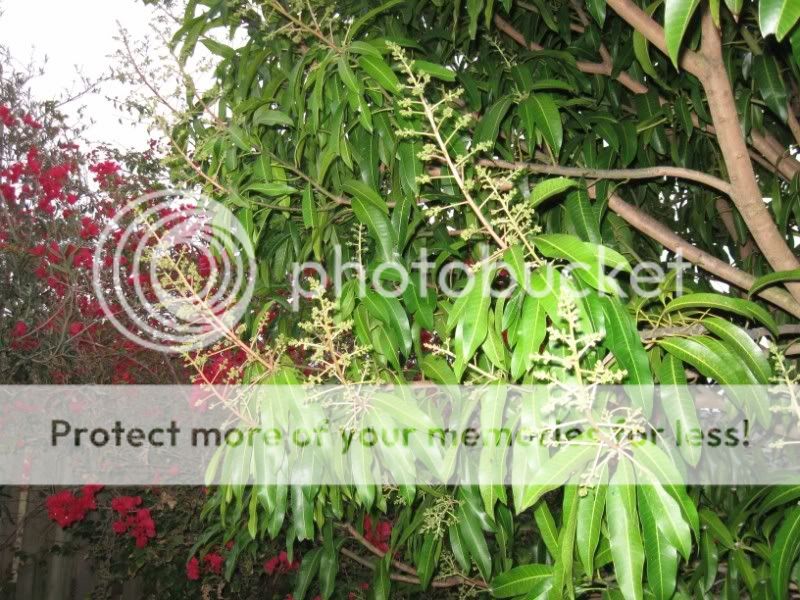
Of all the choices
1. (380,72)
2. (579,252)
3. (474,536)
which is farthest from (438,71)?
(474,536)

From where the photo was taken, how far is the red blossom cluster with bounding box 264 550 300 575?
3.30m

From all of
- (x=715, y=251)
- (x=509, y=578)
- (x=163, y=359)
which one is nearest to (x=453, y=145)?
(x=509, y=578)

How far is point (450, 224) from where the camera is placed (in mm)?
2004

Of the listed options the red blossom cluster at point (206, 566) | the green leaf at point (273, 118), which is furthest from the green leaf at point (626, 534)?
the red blossom cluster at point (206, 566)

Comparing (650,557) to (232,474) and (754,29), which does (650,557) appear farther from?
(754,29)

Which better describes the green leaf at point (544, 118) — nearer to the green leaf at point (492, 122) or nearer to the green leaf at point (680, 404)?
the green leaf at point (492, 122)

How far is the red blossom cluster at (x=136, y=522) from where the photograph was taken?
3.21 meters

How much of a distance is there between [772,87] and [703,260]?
46cm

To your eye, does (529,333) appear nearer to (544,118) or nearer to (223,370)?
(544,118)

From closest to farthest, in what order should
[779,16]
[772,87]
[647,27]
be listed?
[779,16] < [647,27] < [772,87]

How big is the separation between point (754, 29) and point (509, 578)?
5.11ft

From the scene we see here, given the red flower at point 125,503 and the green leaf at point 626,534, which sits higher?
the red flower at point 125,503

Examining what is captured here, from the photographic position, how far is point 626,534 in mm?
859

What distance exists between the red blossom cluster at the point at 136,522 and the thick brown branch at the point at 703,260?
8.79 ft
